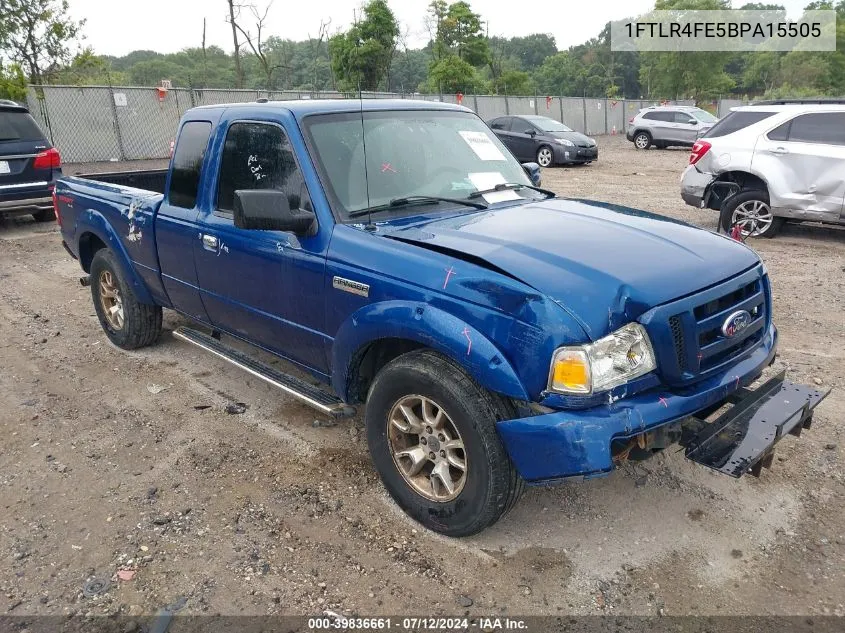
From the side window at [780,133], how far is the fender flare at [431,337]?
7764 mm

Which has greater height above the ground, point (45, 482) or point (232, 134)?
point (232, 134)

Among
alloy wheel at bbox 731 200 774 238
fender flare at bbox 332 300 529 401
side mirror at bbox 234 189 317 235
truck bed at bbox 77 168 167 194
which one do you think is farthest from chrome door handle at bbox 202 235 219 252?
alloy wheel at bbox 731 200 774 238

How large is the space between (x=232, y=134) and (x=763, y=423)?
3.30 m

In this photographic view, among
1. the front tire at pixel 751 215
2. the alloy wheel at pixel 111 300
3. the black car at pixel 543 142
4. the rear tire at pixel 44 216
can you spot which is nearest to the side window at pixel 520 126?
the black car at pixel 543 142

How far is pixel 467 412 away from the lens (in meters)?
2.75

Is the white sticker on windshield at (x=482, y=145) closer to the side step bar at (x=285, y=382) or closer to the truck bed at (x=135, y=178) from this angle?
the side step bar at (x=285, y=382)

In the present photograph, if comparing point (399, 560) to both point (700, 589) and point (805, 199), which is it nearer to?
point (700, 589)

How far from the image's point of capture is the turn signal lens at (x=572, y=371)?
2541 millimetres

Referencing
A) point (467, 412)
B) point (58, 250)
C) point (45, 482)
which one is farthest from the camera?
point (58, 250)

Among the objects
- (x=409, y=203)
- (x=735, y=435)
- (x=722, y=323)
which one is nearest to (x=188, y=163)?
(x=409, y=203)

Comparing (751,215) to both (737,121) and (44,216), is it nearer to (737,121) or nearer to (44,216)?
(737,121)

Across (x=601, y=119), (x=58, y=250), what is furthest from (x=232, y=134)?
(x=601, y=119)

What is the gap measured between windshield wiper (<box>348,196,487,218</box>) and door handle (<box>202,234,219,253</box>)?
1.12 m

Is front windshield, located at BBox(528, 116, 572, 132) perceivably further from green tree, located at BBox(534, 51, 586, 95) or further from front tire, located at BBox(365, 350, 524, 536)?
green tree, located at BBox(534, 51, 586, 95)
